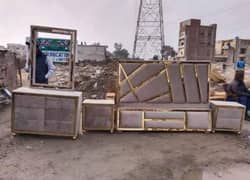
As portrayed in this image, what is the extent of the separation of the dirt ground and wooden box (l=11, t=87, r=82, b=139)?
8.5 inches

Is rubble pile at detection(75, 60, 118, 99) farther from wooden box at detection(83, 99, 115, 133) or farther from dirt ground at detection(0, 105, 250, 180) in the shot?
dirt ground at detection(0, 105, 250, 180)

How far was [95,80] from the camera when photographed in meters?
13.4

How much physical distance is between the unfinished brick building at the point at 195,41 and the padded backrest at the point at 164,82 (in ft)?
36.9

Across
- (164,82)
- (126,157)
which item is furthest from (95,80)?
(126,157)

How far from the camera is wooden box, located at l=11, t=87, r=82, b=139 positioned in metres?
5.36

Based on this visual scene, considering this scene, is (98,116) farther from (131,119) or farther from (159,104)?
(159,104)

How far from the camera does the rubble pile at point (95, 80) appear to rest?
11.6m

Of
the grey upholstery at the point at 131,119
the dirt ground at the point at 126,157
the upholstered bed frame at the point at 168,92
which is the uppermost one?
the upholstered bed frame at the point at 168,92

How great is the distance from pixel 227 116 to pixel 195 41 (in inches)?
514

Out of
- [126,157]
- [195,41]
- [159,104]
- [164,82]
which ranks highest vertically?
[195,41]

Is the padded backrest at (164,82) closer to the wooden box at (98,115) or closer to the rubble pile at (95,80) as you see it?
the wooden box at (98,115)

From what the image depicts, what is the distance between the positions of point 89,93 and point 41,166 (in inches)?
298

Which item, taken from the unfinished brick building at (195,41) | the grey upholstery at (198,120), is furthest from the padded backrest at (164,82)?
the unfinished brick building at (195,41)

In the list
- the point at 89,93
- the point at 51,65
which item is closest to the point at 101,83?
the point at 89,93
